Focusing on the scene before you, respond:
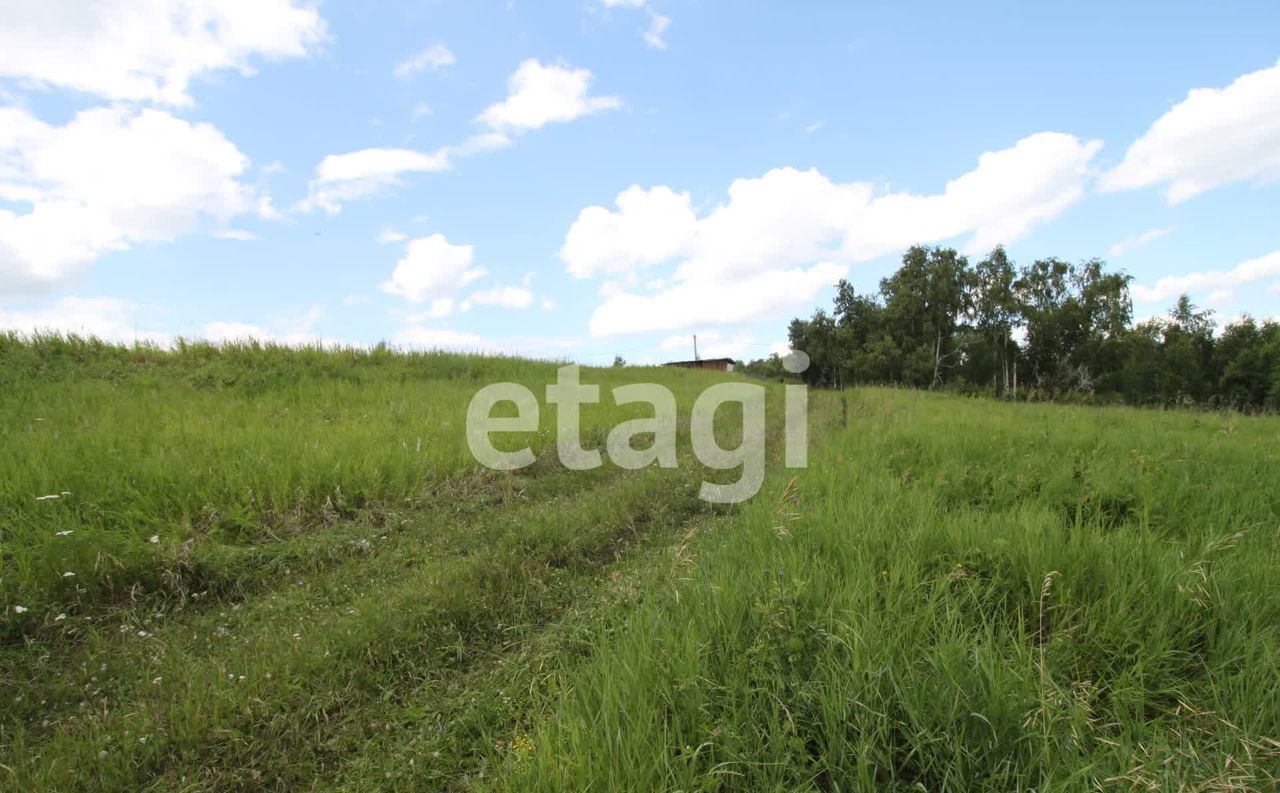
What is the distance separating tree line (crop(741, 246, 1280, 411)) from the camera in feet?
135

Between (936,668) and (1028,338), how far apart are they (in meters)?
55.6

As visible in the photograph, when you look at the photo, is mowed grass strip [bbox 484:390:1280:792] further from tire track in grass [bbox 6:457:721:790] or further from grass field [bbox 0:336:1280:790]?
tire track in grass [bbox 6:457:721:790]

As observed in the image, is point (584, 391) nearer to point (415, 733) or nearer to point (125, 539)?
point (125, 539)

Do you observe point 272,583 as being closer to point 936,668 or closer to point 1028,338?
point 936,668

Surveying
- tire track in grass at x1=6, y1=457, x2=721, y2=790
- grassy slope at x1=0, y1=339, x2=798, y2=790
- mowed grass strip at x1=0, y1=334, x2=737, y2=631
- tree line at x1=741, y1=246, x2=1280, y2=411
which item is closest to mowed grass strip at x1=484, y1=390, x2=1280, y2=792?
grassy slope at x1=0, y1=339, x2=798, y2=790

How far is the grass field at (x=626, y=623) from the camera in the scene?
1.83 meters

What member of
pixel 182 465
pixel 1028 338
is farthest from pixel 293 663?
pixel 1028 338

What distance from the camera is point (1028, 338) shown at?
46.0 metres

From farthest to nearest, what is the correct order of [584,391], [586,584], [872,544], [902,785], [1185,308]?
1. [1185,308]
2. [584,391]
3. [586,584]
4. [872,544]
5. [902,785]

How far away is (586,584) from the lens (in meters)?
3.84

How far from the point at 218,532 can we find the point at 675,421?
26.5ft

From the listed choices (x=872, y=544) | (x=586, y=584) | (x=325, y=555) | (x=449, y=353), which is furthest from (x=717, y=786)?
(x=449, y=353)

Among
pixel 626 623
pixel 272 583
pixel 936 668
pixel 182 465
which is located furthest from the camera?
pixel 182 465

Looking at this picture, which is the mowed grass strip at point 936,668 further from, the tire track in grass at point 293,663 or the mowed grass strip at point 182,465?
the mowed grass strip at point 182,465
